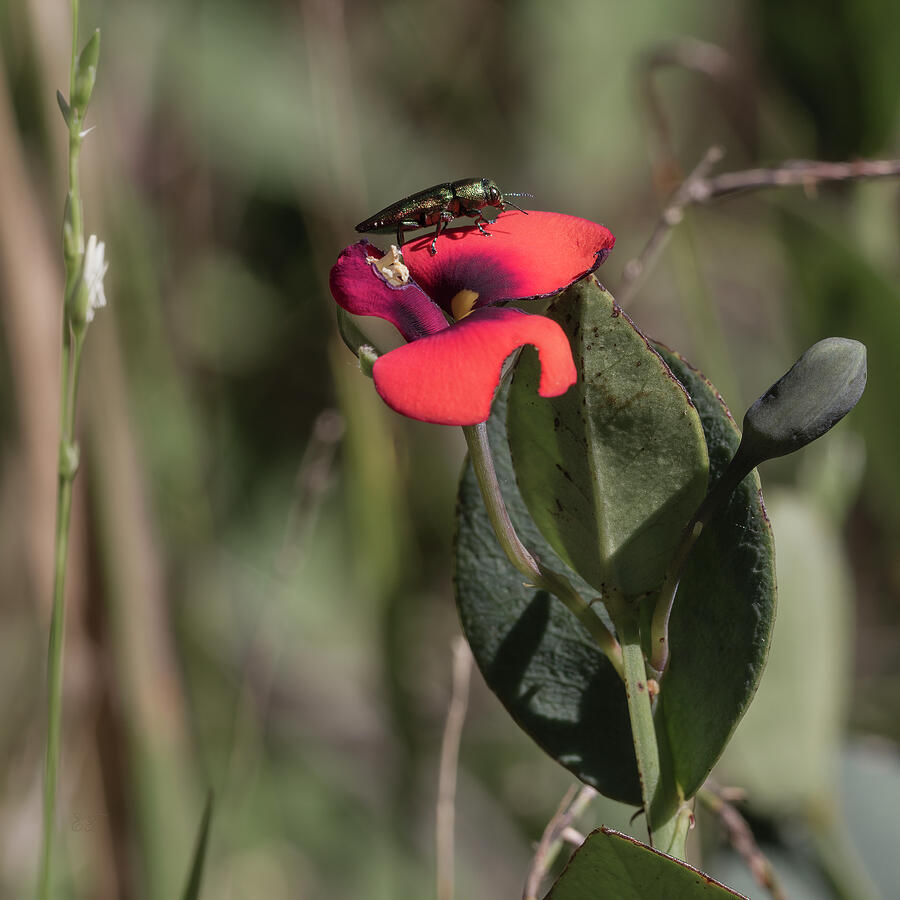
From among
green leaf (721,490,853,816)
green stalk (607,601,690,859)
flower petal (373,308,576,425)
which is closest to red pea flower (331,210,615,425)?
flower petal (373,308,576,425)

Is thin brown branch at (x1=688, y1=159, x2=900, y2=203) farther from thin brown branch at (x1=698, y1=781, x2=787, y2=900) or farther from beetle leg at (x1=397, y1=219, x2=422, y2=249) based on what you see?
thin brown branch at (x1=698, y1=781, x2=787, y2=900)

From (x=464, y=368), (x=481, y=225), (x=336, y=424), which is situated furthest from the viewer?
(x=336, y=424)

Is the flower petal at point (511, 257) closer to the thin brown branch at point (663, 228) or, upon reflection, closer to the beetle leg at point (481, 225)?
the beetle leg at point (481, 225)

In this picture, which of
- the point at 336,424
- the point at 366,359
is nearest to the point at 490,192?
the point at 366,359

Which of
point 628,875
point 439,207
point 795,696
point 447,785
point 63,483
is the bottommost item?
point 795,696

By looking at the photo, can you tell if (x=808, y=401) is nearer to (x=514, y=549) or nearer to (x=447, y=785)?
(x=514, y=549)

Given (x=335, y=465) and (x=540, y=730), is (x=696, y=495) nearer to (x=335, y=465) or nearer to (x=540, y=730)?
(x=540, y=730)

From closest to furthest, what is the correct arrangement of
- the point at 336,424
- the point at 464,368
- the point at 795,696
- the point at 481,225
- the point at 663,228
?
the point at 464,368 → the point at 481,225 → the point at 663,228 → the point at 795,696 → the point at 336,424

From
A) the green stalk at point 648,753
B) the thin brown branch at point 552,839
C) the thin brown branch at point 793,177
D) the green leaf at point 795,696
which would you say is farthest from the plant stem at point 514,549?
the green leaf at point 795,696
